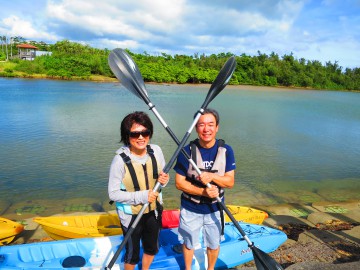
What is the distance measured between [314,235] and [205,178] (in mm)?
3216

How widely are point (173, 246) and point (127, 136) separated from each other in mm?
1687

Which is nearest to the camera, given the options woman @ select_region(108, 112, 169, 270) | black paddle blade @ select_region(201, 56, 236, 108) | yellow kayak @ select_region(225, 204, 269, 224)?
woman @ select_region(108, 112, 169, 270)

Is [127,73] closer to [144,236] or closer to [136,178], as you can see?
[136,178]

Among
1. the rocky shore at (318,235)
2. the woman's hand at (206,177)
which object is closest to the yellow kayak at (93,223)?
the rocky shore at (318,235)

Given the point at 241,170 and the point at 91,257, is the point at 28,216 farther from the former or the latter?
the point at 241,170

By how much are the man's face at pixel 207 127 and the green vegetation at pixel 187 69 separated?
47.6 metres

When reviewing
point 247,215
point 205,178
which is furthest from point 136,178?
point 247,215

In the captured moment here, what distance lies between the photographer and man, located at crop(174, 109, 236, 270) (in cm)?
247

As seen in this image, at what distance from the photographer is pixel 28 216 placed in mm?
5852

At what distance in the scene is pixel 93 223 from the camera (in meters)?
4.45

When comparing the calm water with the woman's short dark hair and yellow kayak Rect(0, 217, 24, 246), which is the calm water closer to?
yellow kayak Rect(0, 217, 24, 246)

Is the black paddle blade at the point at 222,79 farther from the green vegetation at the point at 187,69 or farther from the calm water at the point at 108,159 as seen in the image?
the green vegetation at the point at 187,69

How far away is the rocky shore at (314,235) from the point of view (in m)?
3.67

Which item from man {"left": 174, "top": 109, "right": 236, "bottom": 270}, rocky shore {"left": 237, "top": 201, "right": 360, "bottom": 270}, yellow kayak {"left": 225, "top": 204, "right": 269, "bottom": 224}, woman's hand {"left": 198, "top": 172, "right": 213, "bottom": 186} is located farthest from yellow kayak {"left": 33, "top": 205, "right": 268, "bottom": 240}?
woman's hand {"left": 198, "top": 172, "right": 213, "bottom": 186}
